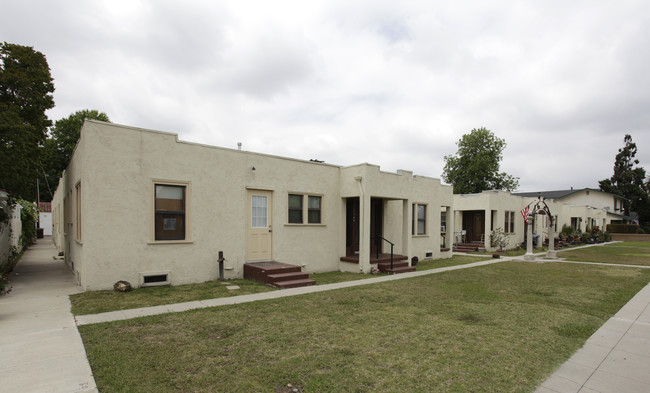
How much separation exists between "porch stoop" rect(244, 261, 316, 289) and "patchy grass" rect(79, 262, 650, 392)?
119cm

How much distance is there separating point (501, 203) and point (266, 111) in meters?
16.0

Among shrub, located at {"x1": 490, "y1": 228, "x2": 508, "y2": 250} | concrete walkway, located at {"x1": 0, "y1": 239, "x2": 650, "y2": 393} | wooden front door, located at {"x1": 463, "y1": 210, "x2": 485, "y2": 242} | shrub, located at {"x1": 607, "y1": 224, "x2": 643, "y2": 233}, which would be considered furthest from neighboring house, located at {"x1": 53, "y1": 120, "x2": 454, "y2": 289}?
shrub, located at {"x1": 607, "y1": 224, "x2": 643, "y2": 233}

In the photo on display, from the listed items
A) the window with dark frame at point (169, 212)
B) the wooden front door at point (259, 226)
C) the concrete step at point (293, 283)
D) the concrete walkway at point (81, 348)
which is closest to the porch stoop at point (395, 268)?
the concrete step at point (293, 283)

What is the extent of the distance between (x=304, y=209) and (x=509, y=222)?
17121 millimetres

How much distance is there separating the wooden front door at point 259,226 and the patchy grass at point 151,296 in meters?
1.36

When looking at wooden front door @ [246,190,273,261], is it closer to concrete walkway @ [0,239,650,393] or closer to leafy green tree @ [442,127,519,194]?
concrete walkway @ [0,239,650,393]

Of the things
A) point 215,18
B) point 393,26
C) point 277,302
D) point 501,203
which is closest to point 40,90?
point 215,18

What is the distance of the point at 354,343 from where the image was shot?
4.69 meters

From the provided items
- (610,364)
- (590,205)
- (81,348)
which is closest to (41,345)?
(81,348)

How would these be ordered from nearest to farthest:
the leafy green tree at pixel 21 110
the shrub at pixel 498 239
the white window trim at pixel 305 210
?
1. the leafy green tree at pixel 21 110
2. the white window trim at pixel 305 210
3. the shrub at pixel 498 239

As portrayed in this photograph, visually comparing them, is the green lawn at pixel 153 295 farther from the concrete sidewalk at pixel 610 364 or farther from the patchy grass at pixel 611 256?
the patchy grass at pixel 611 256

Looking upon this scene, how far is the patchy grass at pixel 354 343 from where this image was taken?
11.7 feet

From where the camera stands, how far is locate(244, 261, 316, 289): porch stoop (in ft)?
28.6

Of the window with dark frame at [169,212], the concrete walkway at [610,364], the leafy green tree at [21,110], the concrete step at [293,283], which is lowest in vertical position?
the concrete step at [293,283]
